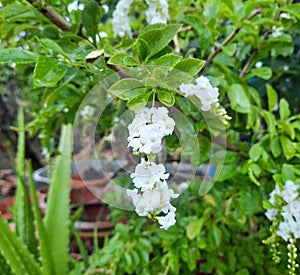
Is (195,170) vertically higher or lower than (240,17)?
lower

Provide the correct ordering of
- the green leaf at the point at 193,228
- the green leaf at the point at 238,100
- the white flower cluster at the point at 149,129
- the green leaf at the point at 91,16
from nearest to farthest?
1. the white flower cluster at the point at 149,129
2. the green leaf at the point at 91,16
3. the green leaf at the point at 238,100
4. the green leaf at the point at 193,228

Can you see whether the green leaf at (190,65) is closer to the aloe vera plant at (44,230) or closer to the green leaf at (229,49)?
the green leaf at (229,49)

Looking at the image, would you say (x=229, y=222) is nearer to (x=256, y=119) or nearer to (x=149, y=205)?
(x=256, y=119)

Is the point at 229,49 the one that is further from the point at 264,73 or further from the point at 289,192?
the point at 289,192

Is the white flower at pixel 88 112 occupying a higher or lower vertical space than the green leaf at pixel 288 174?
higher

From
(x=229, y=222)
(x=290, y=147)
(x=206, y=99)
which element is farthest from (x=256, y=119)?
(x=206, y=99)

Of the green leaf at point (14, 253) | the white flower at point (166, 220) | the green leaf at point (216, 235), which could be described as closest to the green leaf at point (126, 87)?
the white flower at point (166, 220)
